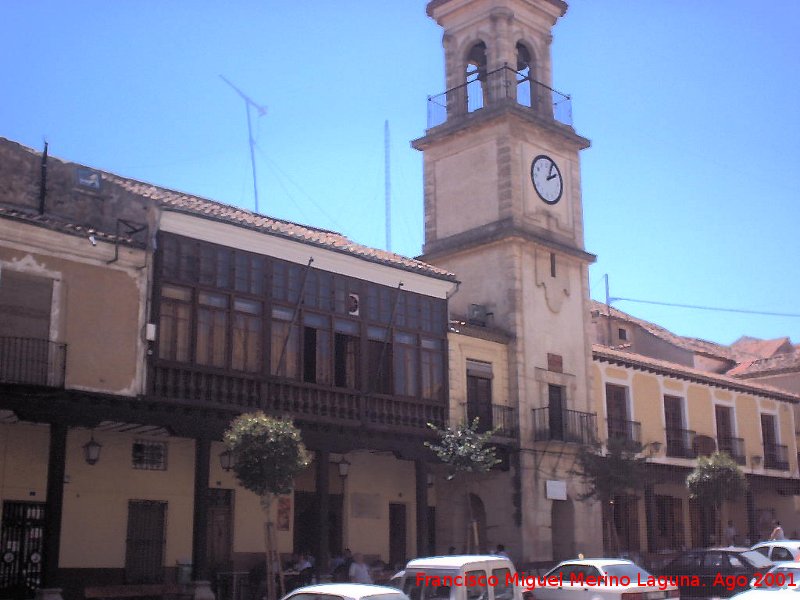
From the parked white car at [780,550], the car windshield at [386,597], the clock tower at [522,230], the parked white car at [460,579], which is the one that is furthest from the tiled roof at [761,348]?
the car windshield at [386,597]

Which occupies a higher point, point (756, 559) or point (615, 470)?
point (615, 470)

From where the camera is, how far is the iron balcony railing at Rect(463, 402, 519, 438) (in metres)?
26.6

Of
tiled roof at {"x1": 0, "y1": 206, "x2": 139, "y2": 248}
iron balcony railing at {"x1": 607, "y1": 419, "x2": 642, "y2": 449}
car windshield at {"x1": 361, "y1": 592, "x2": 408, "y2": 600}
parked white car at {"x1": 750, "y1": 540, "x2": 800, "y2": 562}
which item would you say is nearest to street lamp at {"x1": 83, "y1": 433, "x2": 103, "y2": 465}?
tiled roof at {"x1": 0, "y1": 206, "x2": 139, "y2": 248}

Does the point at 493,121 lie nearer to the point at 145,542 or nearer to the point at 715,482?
the point at 715,482

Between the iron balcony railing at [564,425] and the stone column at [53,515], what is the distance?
45.5 feet

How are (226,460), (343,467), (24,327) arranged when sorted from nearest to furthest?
(24,327) < (226,460) < (343,467)

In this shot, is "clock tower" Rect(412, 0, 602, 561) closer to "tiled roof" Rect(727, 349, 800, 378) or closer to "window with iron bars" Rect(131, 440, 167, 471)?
"window with iron bars" Rect(131, 440, 167, 471)

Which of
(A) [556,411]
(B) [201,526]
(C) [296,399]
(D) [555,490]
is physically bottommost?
(B) [201,526]

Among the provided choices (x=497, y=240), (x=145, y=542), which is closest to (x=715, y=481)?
(x=497, y=240)

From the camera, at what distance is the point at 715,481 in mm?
30703

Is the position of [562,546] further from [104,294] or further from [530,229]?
[104,294]

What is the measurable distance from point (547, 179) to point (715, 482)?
1054 centimetres

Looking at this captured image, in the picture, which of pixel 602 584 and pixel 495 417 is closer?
pixel 602 584

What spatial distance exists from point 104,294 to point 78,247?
1.01 meters
